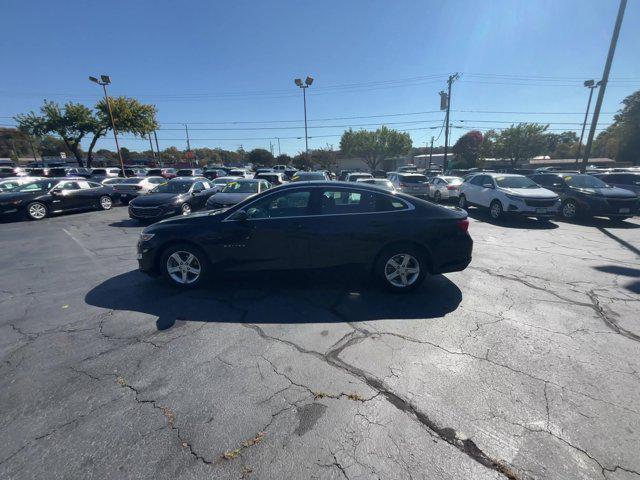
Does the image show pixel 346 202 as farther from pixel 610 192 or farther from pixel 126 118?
pixel 126 118

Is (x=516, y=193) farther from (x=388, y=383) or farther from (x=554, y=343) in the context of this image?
(x=388, y=383)

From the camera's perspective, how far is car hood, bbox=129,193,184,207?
9711 millimetres

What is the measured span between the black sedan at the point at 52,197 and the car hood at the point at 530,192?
17.0 meters

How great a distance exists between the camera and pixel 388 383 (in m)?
2.56

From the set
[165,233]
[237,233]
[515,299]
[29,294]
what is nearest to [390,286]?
[515,299]

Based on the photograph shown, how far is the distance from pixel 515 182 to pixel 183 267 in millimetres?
11854

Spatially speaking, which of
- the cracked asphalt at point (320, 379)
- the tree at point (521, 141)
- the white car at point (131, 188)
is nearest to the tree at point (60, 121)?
the white car at point (131, 188)

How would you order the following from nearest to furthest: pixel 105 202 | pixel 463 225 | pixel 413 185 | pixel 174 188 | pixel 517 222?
pixel 463 225 → pixel 517 222 → pixel 174 188 → pixel 105 202 → pixel 413 185

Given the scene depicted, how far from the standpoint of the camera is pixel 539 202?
955 centimetres

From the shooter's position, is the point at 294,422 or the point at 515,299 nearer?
the point at 294,422

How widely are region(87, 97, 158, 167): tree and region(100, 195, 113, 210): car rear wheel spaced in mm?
24846

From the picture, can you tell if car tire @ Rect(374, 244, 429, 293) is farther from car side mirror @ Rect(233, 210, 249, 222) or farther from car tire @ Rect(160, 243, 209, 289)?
car tire @ Rect(160, 243, 209, 289)

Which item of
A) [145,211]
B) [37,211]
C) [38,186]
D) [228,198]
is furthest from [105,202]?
[228,198]

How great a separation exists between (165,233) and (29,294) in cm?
243
